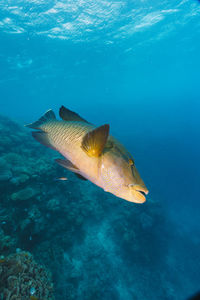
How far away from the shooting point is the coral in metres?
2.67

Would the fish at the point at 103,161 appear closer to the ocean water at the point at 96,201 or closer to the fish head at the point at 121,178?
the fish head at the point at 121,178

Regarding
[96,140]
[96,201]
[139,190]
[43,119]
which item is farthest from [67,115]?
[96,201]

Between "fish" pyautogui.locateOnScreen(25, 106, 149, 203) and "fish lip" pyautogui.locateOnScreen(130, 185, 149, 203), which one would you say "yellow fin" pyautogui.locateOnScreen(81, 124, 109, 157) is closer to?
"fish" pyautogui.locateOnScreen(25, 106, 149, 203)

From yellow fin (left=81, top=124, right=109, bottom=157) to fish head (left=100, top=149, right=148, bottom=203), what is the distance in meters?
0.08

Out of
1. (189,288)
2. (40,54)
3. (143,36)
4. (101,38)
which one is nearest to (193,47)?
(143,36)

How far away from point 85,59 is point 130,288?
3894cm

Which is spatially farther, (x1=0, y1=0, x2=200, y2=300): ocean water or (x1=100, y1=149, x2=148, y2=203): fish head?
(x1=0, y1=0, x2=200, y2=300): ocean water

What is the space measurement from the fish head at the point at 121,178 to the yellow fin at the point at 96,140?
8cm

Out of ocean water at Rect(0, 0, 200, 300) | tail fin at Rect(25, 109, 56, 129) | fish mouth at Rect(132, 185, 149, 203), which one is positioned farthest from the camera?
ocean water at Rect(0, 0, 200, 300)

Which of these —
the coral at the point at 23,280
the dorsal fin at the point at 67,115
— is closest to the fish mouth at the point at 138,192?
the dorsal fin at the point at 67,115

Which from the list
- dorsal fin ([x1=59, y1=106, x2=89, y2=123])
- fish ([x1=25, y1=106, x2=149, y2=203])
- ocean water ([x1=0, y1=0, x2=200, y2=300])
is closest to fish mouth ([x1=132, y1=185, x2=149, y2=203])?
fish ([x1=25, y1=106, x2=149, y2=203])

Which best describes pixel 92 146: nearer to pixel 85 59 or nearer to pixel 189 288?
pixel 189 288

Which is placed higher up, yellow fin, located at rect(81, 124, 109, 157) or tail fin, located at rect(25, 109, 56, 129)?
yellow fin, located at rect(81, 124, 109, 157)

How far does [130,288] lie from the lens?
306 inches
